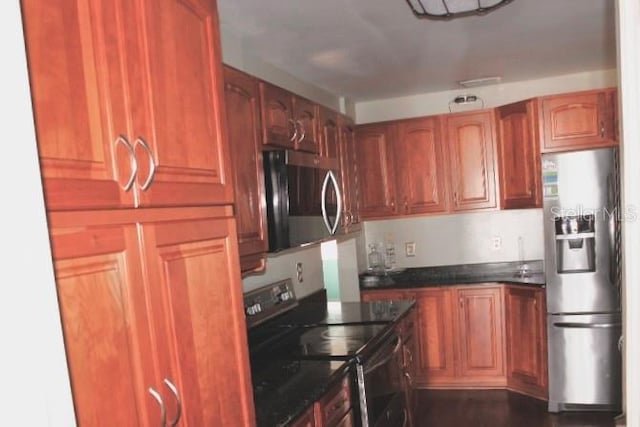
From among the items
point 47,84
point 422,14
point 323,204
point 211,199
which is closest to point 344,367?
point 323,204

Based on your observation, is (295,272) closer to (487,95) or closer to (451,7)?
(451,7)

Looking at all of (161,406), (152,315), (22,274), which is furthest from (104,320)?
(22,274)

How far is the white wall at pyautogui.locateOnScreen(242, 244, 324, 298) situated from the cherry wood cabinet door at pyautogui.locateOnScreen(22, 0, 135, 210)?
185 cm

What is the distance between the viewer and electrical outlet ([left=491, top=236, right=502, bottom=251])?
4457mm

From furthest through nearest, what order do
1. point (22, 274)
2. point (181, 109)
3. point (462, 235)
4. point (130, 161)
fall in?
point (462, 235), point (181, 109), point (130, 161), point (22, 274)

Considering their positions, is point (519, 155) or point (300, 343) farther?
point (519, 155)

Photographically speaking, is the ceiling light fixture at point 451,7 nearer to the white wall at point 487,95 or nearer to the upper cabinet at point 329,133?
the upper cabinet at point 329,133

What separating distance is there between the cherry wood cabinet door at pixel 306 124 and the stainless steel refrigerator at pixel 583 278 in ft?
5.62

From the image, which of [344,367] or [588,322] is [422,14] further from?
[588,322]

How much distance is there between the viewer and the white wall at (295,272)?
9.42ft

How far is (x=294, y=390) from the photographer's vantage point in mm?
1975

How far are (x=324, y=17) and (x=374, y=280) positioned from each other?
100 inches

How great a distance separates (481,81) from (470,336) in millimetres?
2120

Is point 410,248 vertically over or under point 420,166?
under
